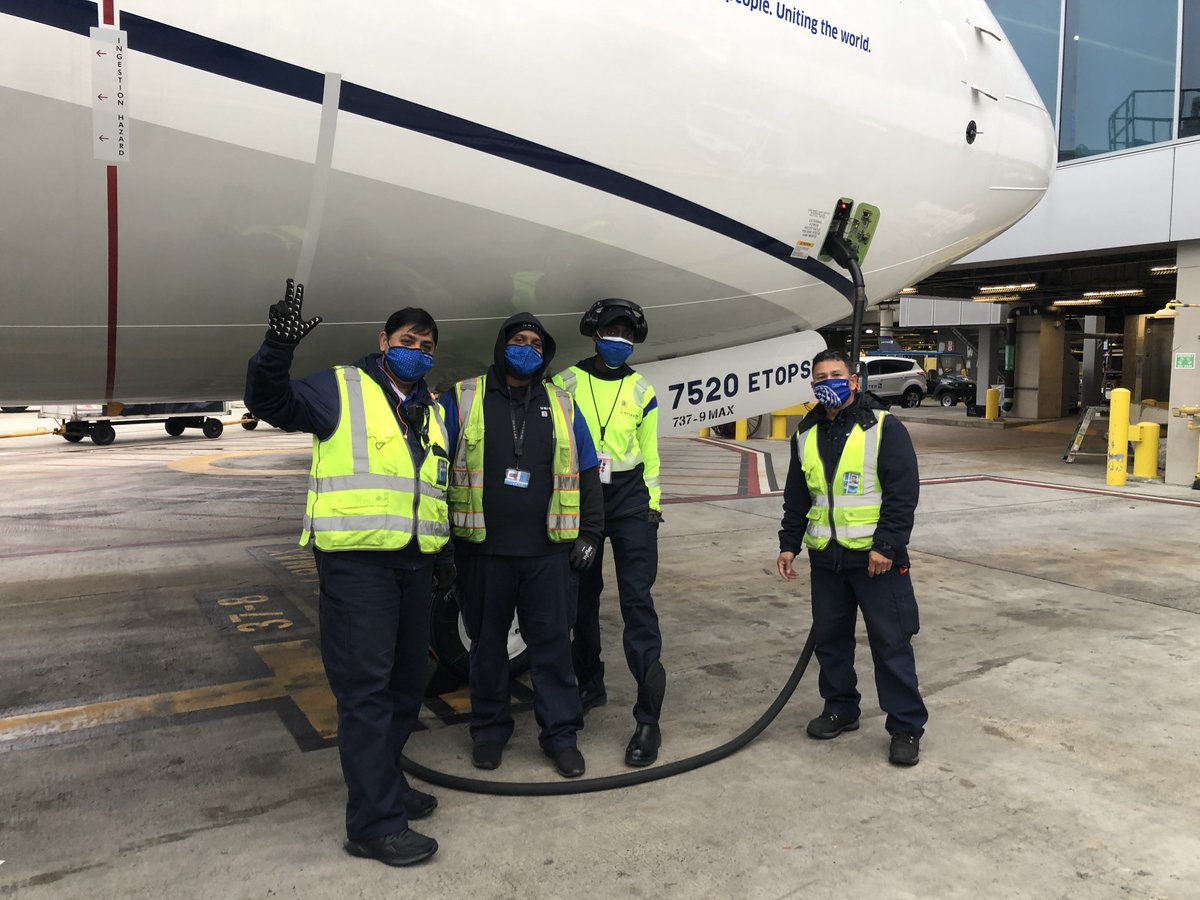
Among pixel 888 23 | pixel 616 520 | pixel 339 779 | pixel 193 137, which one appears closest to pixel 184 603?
pixel 339 779

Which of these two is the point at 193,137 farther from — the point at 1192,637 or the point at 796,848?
the point at 1192,637

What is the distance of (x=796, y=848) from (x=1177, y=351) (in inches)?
476

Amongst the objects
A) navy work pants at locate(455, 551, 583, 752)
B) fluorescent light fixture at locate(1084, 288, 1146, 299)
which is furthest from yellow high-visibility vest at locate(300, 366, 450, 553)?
fluorescent light fixture at locate(1084, 288, 1146, 299)

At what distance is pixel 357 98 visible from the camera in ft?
9.08

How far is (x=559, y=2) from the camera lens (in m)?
3.04

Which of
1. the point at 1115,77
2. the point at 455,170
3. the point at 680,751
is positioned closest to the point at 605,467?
the point at 680,751

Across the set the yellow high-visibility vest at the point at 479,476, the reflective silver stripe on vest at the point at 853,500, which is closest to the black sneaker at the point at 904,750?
the reflective silver stripe on vest at the point at 853,500

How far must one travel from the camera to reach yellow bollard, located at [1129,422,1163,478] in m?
13.1

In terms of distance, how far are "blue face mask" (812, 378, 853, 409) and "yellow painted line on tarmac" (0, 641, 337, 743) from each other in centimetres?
254

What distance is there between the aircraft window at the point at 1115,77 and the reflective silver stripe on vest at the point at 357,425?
1356cm

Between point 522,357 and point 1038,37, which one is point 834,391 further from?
point 1038,37

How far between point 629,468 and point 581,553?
1.70ft

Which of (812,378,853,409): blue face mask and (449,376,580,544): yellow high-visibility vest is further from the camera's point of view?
(812,378,853,409): blue face mask

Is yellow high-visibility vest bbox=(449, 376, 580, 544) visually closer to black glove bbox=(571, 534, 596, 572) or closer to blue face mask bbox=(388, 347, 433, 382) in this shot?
black glove bbox=(571, 534, 596, 572)
